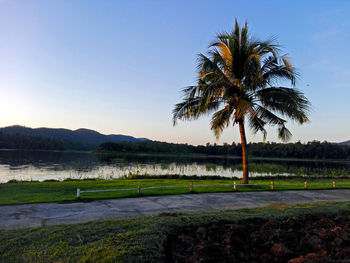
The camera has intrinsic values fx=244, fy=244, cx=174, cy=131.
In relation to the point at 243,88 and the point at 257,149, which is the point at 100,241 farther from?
the point at 257,149

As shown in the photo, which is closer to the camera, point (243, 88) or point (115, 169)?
point (243, 88)

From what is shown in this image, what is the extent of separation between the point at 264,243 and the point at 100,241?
2.89 m

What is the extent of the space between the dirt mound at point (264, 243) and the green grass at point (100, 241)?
31 cm

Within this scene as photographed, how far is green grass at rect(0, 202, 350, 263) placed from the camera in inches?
148

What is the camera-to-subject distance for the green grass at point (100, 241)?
12.3 ft

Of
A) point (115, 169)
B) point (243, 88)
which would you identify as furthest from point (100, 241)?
point (115, 169)

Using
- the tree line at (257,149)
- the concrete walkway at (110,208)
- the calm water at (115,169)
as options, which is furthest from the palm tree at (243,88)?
the tree line at (257,149)

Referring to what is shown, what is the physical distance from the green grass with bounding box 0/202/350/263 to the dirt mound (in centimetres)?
31

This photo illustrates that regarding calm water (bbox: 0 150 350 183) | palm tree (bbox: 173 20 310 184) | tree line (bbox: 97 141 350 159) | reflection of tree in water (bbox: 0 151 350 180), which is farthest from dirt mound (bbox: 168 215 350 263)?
tree line (bbox: 97 141 350 159)

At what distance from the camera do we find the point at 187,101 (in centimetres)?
1538

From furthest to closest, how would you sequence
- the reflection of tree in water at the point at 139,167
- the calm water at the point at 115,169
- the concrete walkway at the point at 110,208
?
the reflection of tree in water at the point at 139,167
the calm water at the point at 115,169
the concrete walkway at the point at 110,208

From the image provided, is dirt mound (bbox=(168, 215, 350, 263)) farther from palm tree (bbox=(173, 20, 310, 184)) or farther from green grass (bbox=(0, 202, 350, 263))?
palm tree (bbox=(173, 20, 310, 184))

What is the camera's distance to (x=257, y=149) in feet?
288

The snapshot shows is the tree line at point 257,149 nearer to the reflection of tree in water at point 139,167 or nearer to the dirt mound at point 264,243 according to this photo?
the reflection of tree in water at point 139,167
